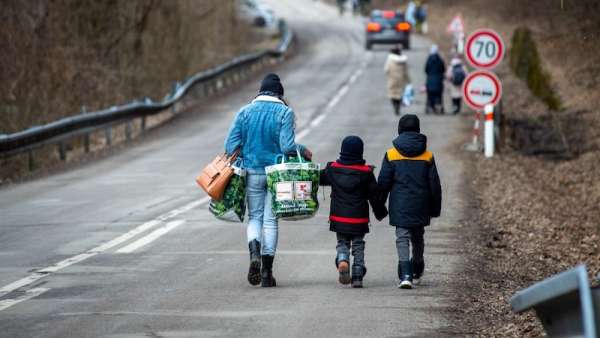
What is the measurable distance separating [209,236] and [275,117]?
3390 mm

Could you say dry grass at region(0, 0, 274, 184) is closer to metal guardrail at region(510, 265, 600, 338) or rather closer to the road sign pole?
the road sign pole

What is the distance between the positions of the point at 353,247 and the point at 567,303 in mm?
4657

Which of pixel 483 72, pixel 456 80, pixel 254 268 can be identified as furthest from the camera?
pixel 456 80

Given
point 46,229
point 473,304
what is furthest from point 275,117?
point 46,229

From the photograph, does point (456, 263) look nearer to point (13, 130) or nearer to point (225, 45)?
point (13, 130)

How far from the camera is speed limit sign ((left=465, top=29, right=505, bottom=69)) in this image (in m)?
20.8

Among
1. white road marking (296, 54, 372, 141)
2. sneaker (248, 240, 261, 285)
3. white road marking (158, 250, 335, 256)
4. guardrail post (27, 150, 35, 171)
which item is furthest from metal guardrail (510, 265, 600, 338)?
white road marking (296, 54, 372, 141)

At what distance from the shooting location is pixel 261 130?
9.55 metres

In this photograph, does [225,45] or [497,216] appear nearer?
[497,216]

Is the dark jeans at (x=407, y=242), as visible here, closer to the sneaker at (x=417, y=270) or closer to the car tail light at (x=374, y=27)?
the sneaker at (x=417, y=270)

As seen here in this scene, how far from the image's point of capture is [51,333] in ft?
24.6

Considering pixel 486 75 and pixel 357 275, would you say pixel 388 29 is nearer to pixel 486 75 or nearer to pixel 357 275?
pixel 486 75

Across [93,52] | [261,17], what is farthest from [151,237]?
[261,17]

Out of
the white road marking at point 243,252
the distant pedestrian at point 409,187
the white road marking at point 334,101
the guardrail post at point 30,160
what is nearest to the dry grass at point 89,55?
the guardrail post at point 30,160
